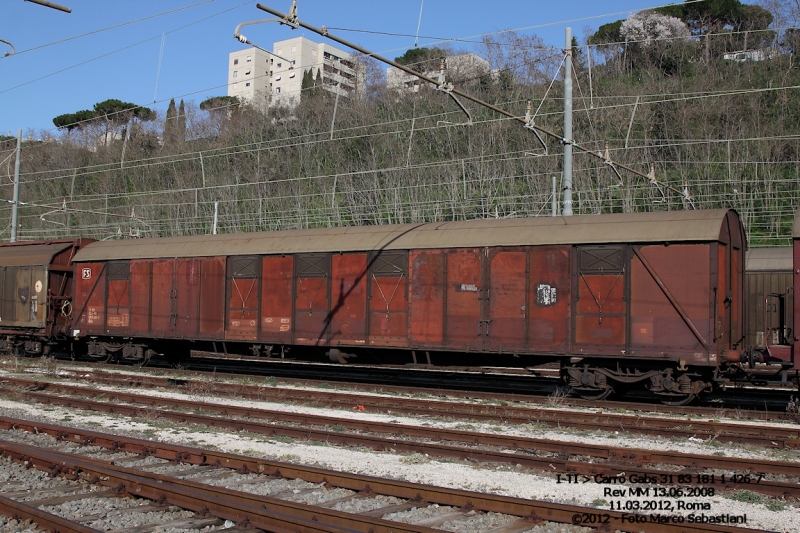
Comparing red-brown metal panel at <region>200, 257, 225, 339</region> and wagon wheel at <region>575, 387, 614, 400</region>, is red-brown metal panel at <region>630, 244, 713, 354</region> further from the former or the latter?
red-brown metal panel at <region>200, 257, 225, 339</region>

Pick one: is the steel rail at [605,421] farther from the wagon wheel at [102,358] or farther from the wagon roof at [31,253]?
the wagon roof at [31,253]

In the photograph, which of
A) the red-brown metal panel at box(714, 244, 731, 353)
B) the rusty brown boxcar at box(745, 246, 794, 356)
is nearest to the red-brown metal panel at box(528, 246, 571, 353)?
the red-brown metal panel at box(714, 244, 731, 353)

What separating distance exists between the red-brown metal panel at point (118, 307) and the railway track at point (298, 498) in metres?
11.4

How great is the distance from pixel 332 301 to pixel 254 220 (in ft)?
73.0

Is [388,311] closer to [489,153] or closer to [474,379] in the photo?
[474,379]

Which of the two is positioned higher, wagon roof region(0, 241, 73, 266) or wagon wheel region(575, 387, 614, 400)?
wagon roof region(0, 241, 73, 266)

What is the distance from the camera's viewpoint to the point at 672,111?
37.8 m

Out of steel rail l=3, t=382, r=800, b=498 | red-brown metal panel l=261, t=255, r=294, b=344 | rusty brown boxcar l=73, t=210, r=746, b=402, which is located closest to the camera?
steel rail l=3, t=382, r=800, b=498

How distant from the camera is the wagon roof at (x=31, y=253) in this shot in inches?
860

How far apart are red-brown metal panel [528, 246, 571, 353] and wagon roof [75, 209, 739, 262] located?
0.31 metres

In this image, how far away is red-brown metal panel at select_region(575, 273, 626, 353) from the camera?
12.9m

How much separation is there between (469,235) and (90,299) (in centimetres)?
1253

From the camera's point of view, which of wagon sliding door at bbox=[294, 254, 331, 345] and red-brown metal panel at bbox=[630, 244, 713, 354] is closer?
red-brown metal panel at bbox=[630, 244, 713, 354]

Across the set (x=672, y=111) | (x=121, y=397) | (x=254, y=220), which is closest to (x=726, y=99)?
(x=672, y=111)
